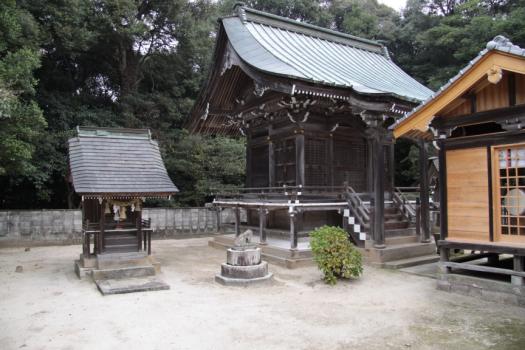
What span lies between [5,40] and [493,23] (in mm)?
26006

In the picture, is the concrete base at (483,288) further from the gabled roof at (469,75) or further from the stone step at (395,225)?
the stone step at (395,225)

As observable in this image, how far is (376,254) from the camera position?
11328mm

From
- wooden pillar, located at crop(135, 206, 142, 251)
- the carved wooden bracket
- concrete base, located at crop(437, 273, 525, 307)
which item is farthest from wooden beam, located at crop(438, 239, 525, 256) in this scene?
wooden pillar, located at crop(135, 206, 142, 251)

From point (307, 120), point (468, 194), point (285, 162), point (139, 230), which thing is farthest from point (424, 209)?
point (139, 230)

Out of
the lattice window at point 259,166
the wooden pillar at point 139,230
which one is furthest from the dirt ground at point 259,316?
the lattice window at point 259,166

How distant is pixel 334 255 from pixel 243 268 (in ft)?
7.05

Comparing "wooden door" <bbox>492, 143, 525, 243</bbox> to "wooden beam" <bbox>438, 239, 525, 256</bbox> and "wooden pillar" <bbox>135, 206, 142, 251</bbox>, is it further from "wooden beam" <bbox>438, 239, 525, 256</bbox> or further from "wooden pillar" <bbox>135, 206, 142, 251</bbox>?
"wooden pillar" <bbox>135, 206, 142, 251</bbox>

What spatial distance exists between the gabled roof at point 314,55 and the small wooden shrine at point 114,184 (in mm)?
4488

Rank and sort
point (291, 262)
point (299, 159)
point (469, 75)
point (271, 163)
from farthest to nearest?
point (271, 163) → point (299, 159) → point (291, 262) → point (469, 75)

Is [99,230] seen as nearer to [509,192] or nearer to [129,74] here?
[509,192]

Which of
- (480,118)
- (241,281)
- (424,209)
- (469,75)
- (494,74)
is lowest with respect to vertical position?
(241,281)

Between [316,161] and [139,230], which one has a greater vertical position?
[316,161]

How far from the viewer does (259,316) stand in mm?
6801

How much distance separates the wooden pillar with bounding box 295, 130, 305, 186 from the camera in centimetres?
1348
